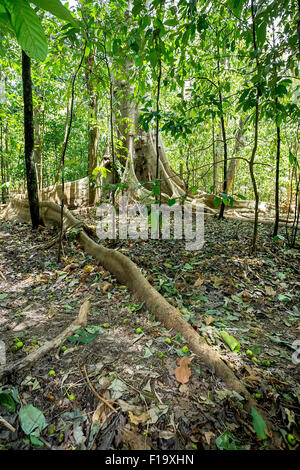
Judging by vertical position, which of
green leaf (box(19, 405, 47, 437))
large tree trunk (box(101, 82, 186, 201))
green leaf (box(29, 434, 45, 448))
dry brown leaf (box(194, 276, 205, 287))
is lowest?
green leaf (box(29, 434, 45, 448))

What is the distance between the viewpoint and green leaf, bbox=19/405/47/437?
1.19m

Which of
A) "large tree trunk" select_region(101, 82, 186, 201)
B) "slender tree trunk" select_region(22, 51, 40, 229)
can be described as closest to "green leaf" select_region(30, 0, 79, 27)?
"slender tree trunk" select_region(22, 51, 40, 229)

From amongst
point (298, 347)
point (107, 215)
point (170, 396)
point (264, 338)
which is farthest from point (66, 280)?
point (107, 215)

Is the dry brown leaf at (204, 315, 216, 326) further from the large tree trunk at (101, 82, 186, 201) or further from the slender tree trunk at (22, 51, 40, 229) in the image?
the large tree trunk at (101, 82, 186, 201)

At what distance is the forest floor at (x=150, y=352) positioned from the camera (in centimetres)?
120

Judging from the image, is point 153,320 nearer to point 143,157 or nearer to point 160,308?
point 160,308

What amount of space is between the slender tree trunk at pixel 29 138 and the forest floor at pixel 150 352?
5.65 ft

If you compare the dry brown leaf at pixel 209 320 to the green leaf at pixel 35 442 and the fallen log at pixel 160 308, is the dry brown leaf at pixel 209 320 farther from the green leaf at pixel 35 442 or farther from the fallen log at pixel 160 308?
the green leaf at pixel 35 442

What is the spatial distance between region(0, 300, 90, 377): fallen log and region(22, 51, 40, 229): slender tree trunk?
140 inches

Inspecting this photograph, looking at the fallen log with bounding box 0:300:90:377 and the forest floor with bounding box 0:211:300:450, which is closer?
the forest floor with bounding box 0:211:300:450

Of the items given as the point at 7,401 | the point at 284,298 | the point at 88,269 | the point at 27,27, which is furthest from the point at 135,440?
the point at 88,269

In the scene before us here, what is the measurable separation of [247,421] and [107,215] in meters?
5.23
